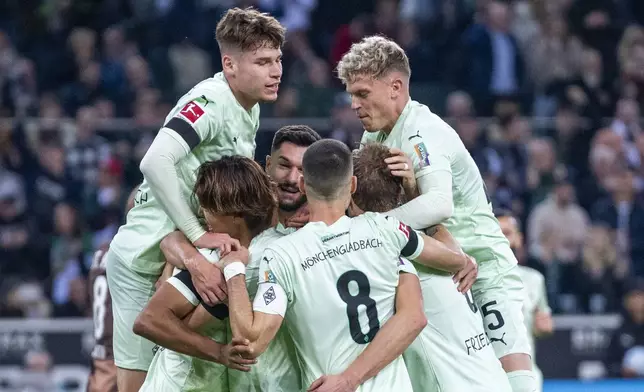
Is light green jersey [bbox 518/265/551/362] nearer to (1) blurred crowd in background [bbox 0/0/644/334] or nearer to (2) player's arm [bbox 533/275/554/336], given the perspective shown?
(2) player's arm [bbox 533/275/554/336]

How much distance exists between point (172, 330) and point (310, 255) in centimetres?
70

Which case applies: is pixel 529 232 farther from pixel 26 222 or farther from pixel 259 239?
pixel 259 239

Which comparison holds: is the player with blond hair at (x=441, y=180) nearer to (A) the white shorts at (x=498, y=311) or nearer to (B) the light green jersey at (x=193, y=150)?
(A) the white shorts at (x=498, y=311)

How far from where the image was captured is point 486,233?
6.48m

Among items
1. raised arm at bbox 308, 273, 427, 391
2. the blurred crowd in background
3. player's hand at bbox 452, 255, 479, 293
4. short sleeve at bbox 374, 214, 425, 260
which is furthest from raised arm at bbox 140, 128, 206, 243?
the blurred crowd in background

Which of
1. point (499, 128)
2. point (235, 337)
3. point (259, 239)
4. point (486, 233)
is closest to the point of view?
point (235, 337)

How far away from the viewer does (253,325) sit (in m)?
5.08

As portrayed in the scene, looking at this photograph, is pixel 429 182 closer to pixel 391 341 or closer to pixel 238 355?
pixel 391 341

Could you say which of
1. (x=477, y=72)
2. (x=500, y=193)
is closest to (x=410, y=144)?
(x=500, y=193)

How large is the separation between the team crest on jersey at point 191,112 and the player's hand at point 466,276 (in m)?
1.52

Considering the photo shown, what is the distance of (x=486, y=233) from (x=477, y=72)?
356 inches

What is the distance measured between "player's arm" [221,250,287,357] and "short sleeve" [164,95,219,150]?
0.83 metres

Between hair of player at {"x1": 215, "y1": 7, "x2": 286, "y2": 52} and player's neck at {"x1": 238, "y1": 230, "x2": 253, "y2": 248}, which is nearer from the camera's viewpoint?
player's neck at {"x1": 238, "y1": 230, "x2": 253, "y2": 248}

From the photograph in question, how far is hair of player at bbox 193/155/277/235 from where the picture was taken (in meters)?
5.36
